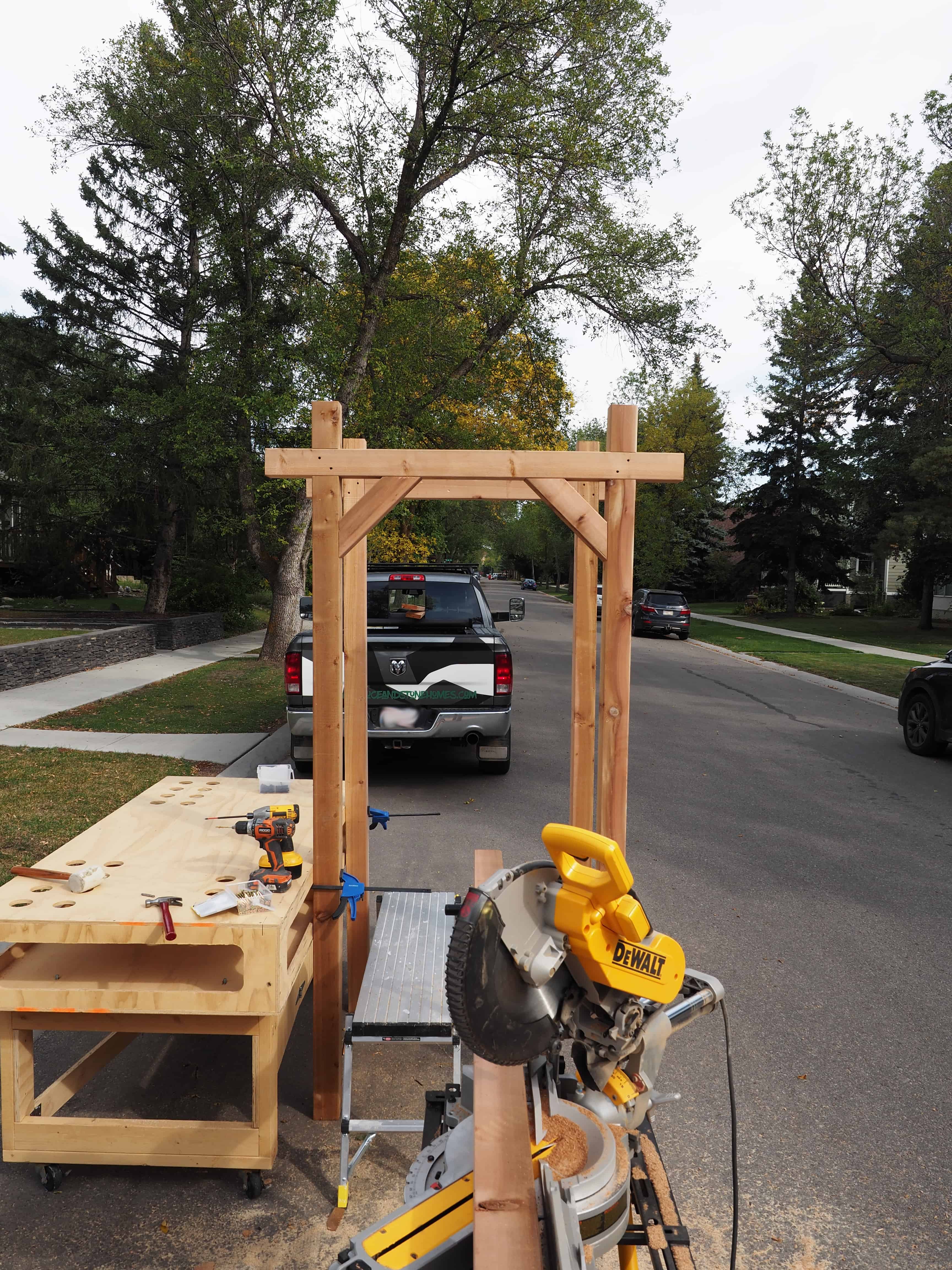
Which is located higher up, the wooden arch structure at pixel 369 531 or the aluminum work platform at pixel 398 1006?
the wooden arch structure at pixel 369 531

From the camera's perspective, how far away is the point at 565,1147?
172cm

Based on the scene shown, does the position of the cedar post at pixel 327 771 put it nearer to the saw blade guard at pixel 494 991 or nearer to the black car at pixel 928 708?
the saw blade guard at pixel 494 991

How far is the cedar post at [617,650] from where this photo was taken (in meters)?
3.22

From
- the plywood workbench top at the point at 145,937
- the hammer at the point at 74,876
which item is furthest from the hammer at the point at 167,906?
the hammer at the point at 74,876

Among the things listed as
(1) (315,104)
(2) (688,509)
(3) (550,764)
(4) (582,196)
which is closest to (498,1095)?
(3) (550,764)

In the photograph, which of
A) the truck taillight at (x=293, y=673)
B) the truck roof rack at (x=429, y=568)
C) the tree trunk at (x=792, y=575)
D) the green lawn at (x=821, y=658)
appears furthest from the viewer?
the tree trunk at (x=792, y=575)

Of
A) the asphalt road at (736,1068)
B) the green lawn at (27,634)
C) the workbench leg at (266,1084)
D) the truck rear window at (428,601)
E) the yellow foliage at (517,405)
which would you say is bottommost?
the asphalt road at (736,1068)

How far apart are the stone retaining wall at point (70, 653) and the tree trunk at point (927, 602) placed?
2735 cm

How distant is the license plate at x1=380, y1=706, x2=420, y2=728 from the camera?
8.05 metres

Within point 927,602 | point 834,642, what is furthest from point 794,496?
point 834,642

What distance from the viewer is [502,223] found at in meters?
19.8

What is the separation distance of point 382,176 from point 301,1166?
18259mm

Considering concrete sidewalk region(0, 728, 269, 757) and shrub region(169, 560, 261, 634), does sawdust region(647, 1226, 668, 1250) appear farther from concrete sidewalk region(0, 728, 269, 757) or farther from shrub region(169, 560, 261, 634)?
shrub region(169, 560, 261, 634)

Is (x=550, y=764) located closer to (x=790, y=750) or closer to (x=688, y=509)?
(x=790, y=750)
